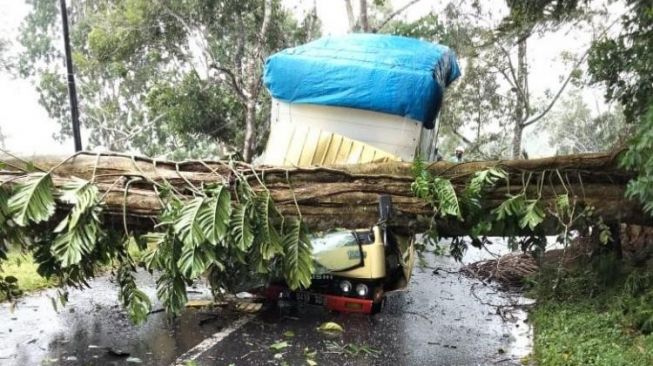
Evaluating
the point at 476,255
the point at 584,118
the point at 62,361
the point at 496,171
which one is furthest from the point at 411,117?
the point at 584,118

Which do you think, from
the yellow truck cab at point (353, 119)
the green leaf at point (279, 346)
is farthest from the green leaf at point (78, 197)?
the green leaf at point (279, 346)

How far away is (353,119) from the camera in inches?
279

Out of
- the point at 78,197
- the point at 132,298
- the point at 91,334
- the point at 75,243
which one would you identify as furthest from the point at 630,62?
the point at 91,334

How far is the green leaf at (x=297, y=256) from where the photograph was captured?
4.85 m

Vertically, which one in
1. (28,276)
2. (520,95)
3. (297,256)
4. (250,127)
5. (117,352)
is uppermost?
(520,95)

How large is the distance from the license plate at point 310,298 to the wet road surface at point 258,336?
163mm

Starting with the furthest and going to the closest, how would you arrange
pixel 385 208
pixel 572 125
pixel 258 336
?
pixel 572 125, pixel 258 336, pixel 385 208

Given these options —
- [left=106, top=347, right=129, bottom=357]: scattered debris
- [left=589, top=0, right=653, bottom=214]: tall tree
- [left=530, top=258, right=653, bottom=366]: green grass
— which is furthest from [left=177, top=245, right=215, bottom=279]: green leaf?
[left=589, top=0, right=653, bottom=214]: tall tree

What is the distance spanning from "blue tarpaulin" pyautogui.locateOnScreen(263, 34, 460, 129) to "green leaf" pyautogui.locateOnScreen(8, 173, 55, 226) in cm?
346

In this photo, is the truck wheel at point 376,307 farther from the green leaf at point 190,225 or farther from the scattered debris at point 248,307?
the green leaf at point 190,225

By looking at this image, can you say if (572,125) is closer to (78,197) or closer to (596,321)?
(596,321)

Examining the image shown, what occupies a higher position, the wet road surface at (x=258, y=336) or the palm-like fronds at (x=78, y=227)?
the palm-like fronds at (x=78, y=227)

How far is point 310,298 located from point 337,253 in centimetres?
80

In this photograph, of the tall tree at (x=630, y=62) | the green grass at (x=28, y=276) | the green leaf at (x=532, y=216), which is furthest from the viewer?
the green grass at (x=28, y=276)
